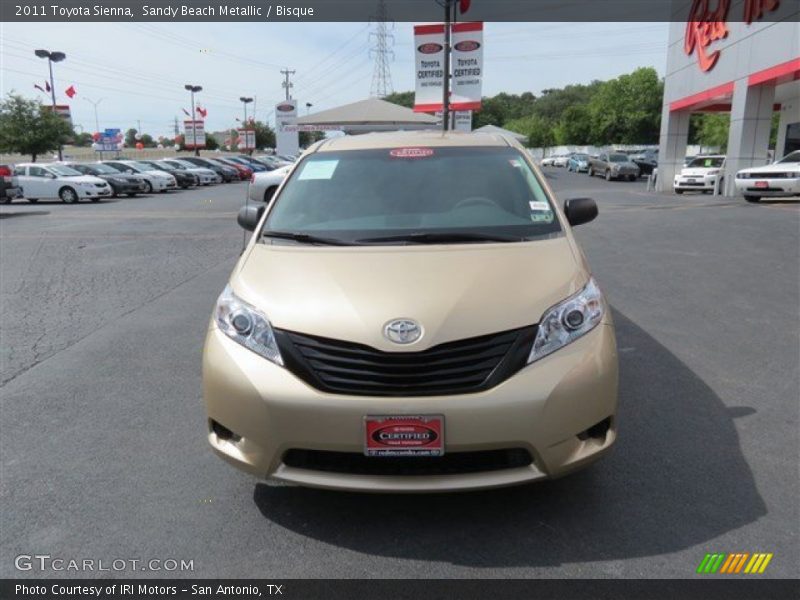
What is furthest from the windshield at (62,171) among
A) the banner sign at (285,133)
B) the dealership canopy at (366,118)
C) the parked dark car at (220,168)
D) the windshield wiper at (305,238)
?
the banner sign at (285,133)

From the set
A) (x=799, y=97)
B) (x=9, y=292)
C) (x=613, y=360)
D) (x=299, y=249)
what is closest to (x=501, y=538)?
(x=613, y=360)

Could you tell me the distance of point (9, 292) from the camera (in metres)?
8.02

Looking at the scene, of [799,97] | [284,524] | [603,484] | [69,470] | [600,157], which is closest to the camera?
[284,524]

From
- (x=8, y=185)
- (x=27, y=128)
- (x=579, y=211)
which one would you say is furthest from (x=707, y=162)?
(x=27, y=128)

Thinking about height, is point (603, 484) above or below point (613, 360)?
below

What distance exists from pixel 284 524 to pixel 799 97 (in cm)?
3028

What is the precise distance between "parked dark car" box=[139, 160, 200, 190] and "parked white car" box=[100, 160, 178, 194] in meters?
1.36

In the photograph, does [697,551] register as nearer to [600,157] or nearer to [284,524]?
[284,524]

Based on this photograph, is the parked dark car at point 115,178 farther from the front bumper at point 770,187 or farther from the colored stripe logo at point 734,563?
the colored stripe logo at point 734,563

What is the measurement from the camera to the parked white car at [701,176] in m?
23.2

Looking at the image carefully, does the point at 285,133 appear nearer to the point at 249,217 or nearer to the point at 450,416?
the point at 249,217

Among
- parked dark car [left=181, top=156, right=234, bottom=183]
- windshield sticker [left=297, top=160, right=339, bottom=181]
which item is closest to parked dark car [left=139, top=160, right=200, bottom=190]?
parked dark car [left=181, top=156, right=234, bottom=183]

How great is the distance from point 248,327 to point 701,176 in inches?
945

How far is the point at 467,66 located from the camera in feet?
64.5
